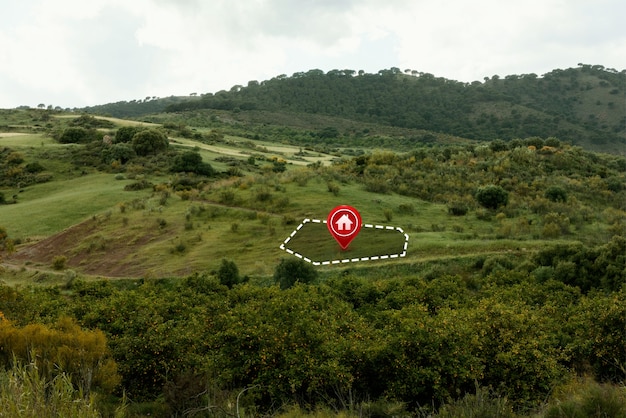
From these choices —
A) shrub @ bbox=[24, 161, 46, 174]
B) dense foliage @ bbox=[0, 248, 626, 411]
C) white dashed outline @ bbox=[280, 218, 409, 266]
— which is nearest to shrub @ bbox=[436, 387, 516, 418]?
dense foliage @ bbox=[0, 248, 626, 411]

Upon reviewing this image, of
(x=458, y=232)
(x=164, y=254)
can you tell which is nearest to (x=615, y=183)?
(x=458, y=232)

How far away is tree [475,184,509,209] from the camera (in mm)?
32031

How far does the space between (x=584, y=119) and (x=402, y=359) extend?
423ft

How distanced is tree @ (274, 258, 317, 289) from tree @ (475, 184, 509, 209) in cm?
1737

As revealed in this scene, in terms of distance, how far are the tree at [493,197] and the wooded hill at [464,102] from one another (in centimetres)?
7631

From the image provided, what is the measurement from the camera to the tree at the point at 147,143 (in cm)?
5428

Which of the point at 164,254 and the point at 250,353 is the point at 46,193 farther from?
the point at 250,353

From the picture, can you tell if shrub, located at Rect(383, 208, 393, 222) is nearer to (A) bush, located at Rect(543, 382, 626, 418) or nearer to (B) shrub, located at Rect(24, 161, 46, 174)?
(A) bush, located at Rect(543, 382, 626, 418)

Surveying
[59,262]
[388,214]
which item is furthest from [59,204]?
[388,214]

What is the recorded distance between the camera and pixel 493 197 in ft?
105

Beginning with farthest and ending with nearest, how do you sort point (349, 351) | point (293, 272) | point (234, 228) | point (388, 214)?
point (388, 214), point (234, 228), point (293, 272), point (349, 351)

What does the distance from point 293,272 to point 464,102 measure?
124 metres

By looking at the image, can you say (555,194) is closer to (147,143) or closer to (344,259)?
(344,259)

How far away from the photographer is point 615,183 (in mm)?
39875
